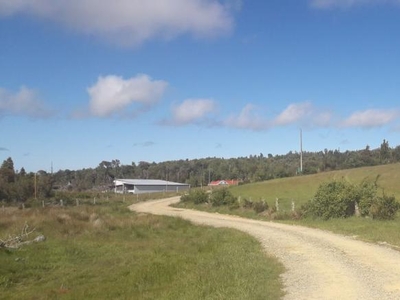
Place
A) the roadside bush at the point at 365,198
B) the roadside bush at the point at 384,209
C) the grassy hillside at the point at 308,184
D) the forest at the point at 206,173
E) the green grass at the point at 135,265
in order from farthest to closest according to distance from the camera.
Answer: the forest at the point at 206,173
the grassy hillside at the point at 308,184
the roadside bush at the point at 365,198
the roadside bush at the point at 384,209
the green grass at the point at 135,265

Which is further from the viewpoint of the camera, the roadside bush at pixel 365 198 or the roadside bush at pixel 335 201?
the roadside bush at pixel 335 201

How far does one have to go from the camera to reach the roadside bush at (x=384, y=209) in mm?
25672

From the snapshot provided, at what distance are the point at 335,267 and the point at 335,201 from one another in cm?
1556

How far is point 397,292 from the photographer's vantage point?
9898mm

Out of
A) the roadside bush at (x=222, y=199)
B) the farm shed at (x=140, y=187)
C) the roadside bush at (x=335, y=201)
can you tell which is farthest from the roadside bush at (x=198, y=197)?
the farm shed at (x=140, y=187)

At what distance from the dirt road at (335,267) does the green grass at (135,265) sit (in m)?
0.57

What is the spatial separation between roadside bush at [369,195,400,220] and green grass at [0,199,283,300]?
8.18 meters

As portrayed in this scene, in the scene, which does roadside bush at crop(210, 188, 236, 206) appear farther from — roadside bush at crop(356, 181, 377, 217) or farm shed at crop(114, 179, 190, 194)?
farm shed at crop(114, 179, 190, 194)

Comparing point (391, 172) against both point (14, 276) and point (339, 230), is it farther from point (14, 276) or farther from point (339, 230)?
point (14, 276)

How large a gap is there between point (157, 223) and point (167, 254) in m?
12.9

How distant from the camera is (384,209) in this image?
84.6ft

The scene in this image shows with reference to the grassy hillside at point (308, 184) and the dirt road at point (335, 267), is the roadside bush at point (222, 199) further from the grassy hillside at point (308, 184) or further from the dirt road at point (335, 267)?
the dirt road at point (335, 267)

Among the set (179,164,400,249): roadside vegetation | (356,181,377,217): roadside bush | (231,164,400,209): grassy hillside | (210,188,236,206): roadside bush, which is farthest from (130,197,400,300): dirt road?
(231,164,400,209): grassy hillside

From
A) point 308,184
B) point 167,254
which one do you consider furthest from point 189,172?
point 167,254
